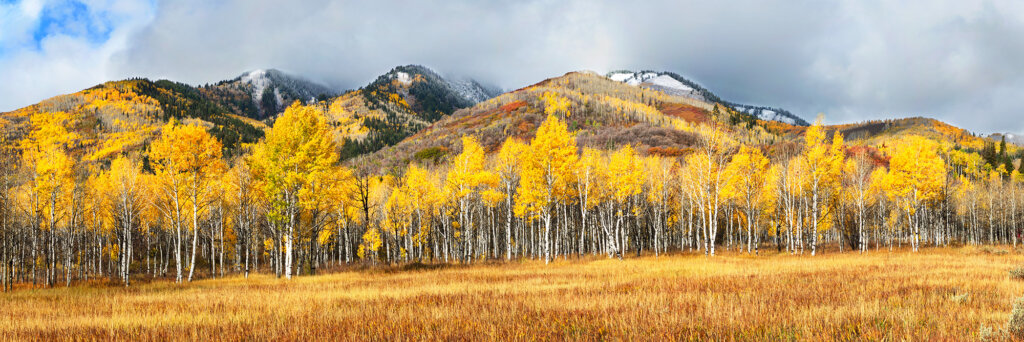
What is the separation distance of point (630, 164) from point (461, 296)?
2362cm

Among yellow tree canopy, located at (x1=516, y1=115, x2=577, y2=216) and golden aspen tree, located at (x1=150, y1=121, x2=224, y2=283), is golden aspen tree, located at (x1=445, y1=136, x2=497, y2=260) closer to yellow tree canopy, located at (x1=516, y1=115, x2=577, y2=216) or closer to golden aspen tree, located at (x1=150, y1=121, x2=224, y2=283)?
yellow tree canopy, located at (x1=516, y1=115, x2=577, y2=216)

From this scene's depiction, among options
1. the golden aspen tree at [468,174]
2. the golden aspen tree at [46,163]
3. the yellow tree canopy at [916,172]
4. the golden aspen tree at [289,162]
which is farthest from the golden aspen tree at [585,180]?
the golden aspen tree at [46,163]

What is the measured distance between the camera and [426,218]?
50625 millimetres

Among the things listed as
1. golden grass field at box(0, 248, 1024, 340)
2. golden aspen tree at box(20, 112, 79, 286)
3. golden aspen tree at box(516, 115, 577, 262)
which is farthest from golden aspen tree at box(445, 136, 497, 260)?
golden aspen tree at box(20, 112, 79, 286)

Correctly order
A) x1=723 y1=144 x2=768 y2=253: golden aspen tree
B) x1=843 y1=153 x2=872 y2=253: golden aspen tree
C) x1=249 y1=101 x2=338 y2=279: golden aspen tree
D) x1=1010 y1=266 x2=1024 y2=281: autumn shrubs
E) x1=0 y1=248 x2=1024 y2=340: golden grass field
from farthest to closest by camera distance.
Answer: x1=723 y1=144 x2=768 y2=253: golden aspen tree → x1=843 y1=153 x2=872 y2=253: golden aspen tree → x1=249 y1=101 x2=338 y2=279: golden aspen tree → x1=1010 y1=266 x2=1024 y2=281: autumn shrubs → x1=0 y1=248 x2=1024 y2=340: golden grass field

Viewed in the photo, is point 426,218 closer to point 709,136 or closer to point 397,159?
point 709,136

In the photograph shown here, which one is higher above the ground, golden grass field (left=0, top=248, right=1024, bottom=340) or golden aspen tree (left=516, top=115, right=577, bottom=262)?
golden aspen tree (left=516, top=115, right=577, bottom=262)

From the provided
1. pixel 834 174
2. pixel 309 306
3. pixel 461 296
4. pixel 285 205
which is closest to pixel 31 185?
pixel 285 205

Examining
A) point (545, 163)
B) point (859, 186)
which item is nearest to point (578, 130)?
point (859, 186)

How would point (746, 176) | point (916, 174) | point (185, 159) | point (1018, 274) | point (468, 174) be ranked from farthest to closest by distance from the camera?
point (746, 176) < point (916, 174) < point (468, 174) < point (185, 159) < point (1018, 274)

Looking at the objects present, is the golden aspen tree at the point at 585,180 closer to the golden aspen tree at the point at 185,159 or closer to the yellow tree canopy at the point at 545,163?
the yellow tree canopy at the point at 545,163

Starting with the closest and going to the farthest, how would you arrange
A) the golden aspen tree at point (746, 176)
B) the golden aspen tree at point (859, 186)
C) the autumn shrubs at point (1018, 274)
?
the autumn shrubs at point (1018, 274), the golden aspen tree at point (859, 186), the golden aspen tree at point (746, 176)

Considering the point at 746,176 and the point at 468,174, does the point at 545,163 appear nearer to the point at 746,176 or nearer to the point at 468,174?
the point at 468,174

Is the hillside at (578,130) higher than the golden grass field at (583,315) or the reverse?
higher
